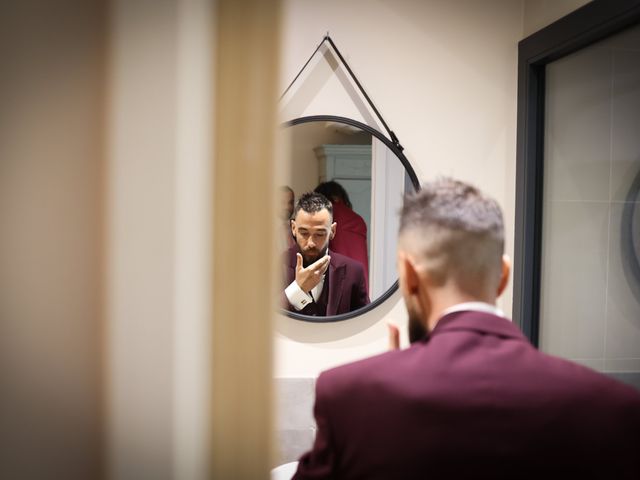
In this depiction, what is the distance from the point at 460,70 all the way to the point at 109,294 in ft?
Answer: 5.69

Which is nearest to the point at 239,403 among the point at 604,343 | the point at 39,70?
the point at 39,70

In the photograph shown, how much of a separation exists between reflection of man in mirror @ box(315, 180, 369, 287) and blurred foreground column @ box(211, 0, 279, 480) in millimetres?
1543

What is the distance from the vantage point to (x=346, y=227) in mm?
1759

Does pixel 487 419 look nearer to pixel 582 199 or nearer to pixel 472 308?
pixel 472 308

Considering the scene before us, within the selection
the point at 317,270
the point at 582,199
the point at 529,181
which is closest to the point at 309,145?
the point at 317,270

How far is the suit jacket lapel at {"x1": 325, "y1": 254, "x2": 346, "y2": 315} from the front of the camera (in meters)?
1.73

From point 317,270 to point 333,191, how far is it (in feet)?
0.79

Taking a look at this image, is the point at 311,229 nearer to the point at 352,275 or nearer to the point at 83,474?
the point at 352,275

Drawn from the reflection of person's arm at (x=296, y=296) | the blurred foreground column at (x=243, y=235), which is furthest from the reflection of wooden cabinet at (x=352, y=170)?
the blurred foreground column at (x=243, y=235)

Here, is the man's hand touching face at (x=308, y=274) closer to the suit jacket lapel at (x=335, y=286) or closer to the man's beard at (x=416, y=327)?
the suit jacket lapel at (x=335, y=286)

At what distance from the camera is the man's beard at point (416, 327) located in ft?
3.02

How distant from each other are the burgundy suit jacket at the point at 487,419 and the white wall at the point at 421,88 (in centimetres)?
97

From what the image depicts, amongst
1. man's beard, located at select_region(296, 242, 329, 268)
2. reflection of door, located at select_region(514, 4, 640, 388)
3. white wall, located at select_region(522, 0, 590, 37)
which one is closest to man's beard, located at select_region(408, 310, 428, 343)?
reflection of door, located at select_region(514, 4, 640, 388)

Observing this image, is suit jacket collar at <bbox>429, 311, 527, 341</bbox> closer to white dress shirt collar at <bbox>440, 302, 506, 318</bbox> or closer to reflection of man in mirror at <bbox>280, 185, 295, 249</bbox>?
white dress shirt collar at <bbox>440, 302, 506, 318</bbox>
